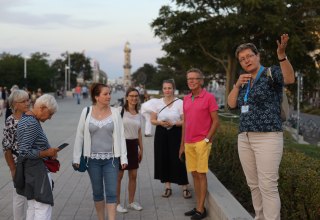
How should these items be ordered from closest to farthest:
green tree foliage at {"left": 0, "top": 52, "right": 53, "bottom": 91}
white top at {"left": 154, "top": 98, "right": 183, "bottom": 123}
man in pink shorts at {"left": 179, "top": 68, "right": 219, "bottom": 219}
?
man in pink shorts at {"left": 179, "top": 68, "right": 219, "bottom": 219}, white top at {"left": 154, "top": 98, "right": 183, "bottom": 123}, green tree foliage at {"left": 0, "top": 52, "right": 53, "bottom": 91}

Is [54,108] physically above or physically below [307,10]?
below

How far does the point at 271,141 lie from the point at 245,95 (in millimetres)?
495

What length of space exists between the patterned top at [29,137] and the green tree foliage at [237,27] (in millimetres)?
23119

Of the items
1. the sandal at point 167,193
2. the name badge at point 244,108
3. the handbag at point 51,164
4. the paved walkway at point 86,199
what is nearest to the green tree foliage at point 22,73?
the paved walkway at point 86,199

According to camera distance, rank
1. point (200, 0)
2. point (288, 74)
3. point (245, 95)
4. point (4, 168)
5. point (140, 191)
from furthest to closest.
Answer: point (200, 0), point (4, 168), point (140, 191), point (245, 95), point (288, 74)

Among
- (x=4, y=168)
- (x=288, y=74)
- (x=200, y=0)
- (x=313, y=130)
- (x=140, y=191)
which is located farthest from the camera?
(x=200, y=0)

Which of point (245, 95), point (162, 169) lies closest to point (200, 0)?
point (162, 169)

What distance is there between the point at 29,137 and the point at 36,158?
21 cm

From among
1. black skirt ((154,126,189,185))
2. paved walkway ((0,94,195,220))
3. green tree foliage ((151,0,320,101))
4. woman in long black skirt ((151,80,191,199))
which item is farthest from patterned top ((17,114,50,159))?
green tree foliage ((151,0,320,101))

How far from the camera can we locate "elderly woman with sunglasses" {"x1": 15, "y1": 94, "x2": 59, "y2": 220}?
4.56 meters

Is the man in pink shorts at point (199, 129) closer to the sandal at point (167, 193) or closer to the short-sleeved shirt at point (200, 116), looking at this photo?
the short-sleeved shirt at point (200, 116)

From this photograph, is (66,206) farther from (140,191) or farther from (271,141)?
(271,141)

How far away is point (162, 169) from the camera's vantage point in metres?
7.55

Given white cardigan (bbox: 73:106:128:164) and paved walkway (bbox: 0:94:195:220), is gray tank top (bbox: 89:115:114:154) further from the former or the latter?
paved walkway (bbox: 0:94:195:220)
